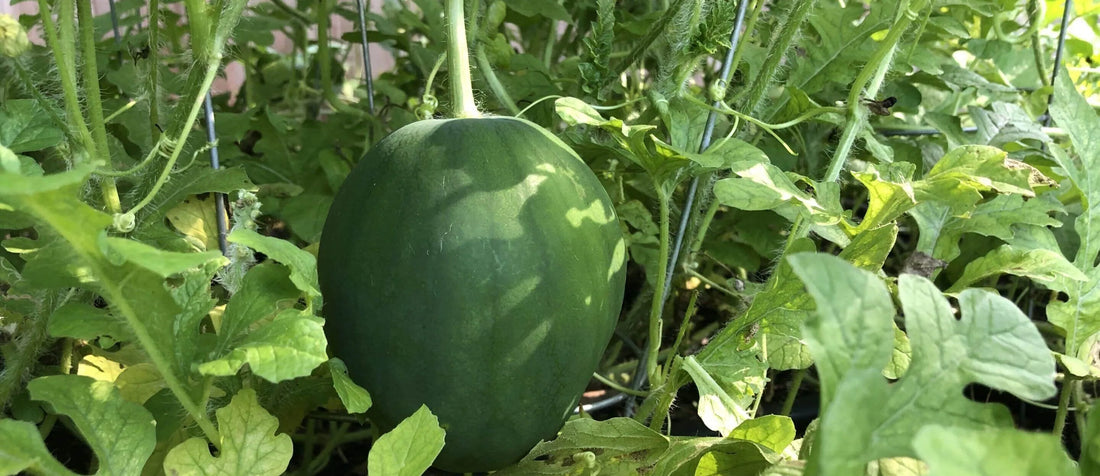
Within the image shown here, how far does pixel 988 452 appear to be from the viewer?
0.40m

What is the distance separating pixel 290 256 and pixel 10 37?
31 centimetres

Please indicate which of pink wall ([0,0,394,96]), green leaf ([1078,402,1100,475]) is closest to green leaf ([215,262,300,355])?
green leaf ([1078,402,1100,475])

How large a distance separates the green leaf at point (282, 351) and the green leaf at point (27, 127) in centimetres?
34

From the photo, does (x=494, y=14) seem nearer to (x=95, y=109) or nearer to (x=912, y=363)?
(x=95, y=109)

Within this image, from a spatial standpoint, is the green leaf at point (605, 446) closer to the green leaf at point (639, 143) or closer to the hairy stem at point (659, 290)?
the hairy stem at point (659, 290)

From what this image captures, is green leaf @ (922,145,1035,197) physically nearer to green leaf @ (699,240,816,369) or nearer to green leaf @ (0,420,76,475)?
green leaf @ (699,240,816,369)

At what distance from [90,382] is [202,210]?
1.31ft

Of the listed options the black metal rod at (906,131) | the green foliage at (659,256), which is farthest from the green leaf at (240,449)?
the black metal rod at (906,131)

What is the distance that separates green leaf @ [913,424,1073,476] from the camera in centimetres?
39

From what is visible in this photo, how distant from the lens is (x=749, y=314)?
2.51ft

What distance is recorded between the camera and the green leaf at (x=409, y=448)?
1.90ft

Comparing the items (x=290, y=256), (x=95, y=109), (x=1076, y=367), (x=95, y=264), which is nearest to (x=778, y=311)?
(x=1076, y=367)

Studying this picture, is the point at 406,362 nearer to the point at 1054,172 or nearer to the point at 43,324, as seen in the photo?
the point at 43,324

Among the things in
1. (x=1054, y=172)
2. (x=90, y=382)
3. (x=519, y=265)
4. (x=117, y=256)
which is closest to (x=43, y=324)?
(x=90, y=382)
